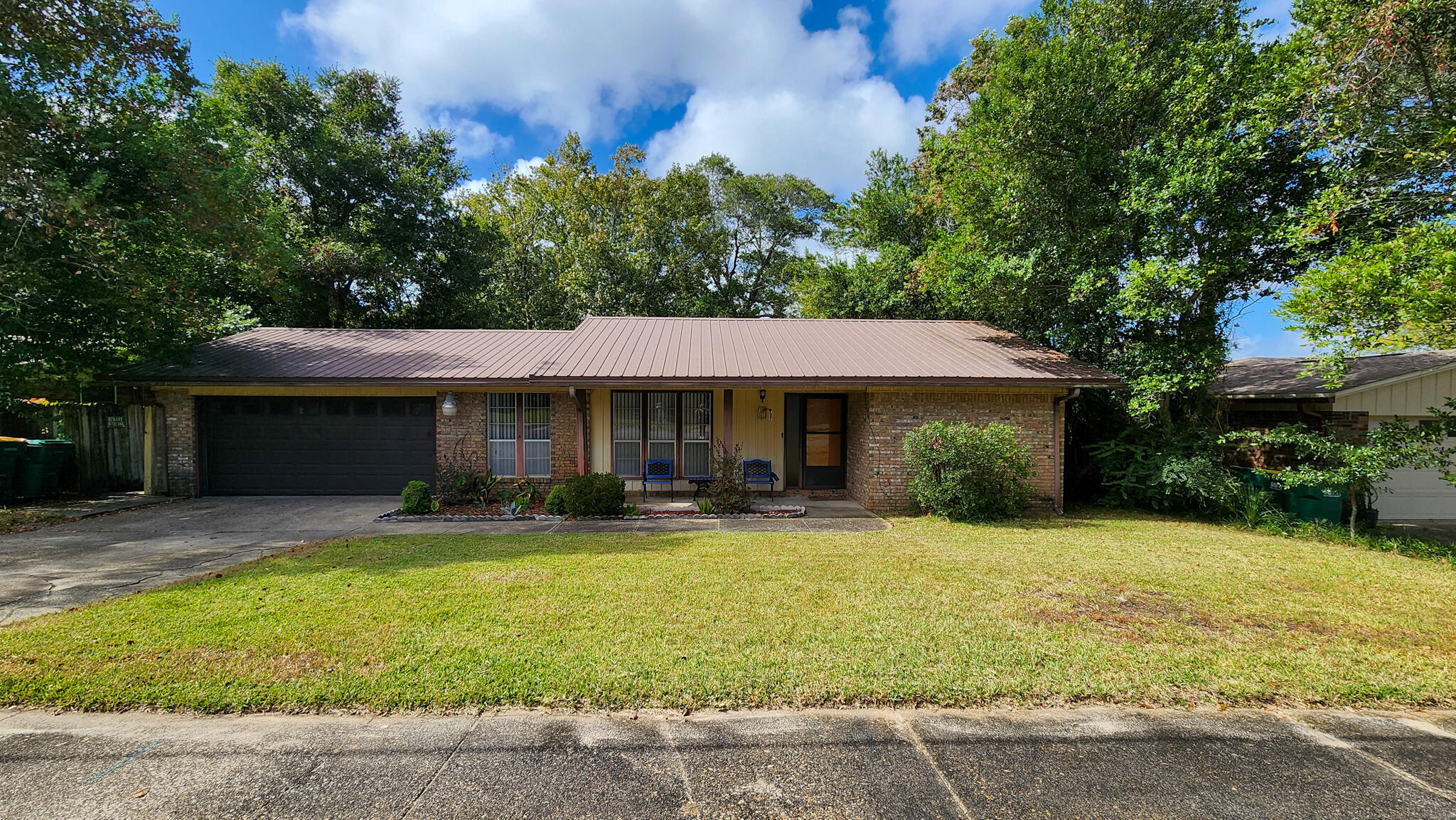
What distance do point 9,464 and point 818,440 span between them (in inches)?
580

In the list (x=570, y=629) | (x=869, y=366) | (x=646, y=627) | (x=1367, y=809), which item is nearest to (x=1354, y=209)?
(x=869, y=366)

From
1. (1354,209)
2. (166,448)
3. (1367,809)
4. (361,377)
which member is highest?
(1354,209)

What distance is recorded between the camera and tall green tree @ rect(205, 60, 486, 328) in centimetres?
1814

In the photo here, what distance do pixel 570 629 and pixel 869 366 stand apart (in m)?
7.29

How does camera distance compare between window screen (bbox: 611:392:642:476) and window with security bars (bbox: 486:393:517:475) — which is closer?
window with security bars (bbox: 486:393:517:475)

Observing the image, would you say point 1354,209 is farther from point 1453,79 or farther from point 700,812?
point 700,812

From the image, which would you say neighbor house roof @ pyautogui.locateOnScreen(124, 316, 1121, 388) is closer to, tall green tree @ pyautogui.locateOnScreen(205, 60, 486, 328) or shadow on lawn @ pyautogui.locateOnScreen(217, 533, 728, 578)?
shadow on lawn @ pyautogui.locateOnScreen(217, 533, 728, 578)

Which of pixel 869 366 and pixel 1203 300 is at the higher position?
pixel 1203 300

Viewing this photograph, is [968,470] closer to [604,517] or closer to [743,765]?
[604,517]

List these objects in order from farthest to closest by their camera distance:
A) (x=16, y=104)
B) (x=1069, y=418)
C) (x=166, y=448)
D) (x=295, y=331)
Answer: (x=295, y=331)
(x=1069, y=418)
(x=166, y=448)
(x=16, y=104)

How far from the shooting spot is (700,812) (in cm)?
258

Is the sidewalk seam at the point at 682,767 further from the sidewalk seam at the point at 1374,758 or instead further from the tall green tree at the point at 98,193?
the tall green tree at the point at 98,193

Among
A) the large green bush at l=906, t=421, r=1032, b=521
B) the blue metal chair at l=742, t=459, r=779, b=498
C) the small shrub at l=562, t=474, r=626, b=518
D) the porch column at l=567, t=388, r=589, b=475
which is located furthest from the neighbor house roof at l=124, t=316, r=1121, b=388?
the blue metal chair at l=742, t=459, r=779, b=498

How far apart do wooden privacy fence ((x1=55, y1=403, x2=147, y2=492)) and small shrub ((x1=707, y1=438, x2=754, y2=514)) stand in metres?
11.6
